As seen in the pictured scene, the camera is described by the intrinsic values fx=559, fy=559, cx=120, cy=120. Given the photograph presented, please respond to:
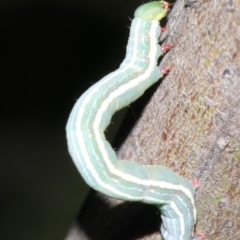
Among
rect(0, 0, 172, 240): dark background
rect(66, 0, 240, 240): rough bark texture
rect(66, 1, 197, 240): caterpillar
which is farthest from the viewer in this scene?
rect(0, 0, 172, 240): dark background

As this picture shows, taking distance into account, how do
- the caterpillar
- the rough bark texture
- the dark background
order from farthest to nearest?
the dark background → the caterpillar → the rough bark texture

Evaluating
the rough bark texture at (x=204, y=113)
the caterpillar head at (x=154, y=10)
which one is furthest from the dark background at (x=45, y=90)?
the rough bark texture at (x=204, y=113)

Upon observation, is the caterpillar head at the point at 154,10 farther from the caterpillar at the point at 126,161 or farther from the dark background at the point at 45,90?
the dark background at the point at 45,90

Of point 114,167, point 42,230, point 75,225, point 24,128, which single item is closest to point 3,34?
point 24,128

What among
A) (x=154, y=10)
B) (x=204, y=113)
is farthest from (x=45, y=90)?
(x=204, y=113)

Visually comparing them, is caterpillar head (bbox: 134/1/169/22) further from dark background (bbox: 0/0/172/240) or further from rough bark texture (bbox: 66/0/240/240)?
dark background (bbox: 0/0/172/240)

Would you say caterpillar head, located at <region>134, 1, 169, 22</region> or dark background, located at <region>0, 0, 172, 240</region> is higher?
caterpillar head, located at <region>134, 1, 169, 22</region>

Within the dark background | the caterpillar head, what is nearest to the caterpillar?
the caterpillar head
